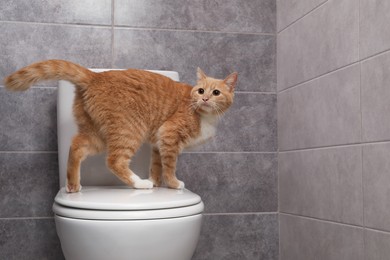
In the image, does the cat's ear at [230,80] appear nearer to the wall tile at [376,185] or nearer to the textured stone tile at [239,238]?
the wall tile at [376,185]

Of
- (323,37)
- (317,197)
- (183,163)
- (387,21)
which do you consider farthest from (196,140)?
(387,21)

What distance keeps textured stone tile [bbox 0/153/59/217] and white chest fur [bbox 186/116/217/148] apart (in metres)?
0.69

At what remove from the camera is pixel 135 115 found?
156cm

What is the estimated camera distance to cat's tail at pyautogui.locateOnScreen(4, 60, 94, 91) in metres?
1.38

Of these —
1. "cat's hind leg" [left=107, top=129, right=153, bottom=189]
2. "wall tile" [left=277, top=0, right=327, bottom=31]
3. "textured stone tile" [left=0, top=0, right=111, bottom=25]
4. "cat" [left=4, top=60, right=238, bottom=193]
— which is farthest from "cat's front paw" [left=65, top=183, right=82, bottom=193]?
"wall tile" [left=277, top=0, right=327, bottom=31]

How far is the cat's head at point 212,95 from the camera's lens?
1590 mm

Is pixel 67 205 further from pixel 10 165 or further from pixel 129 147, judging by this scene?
pixel 10 165

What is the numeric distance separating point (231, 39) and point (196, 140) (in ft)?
2.25

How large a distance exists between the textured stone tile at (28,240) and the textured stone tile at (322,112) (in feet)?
3.71

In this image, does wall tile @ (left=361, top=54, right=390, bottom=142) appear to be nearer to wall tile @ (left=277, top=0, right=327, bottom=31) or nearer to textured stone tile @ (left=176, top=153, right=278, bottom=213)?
wall tile @ (left=277, top=0, right=327, bottom=31)

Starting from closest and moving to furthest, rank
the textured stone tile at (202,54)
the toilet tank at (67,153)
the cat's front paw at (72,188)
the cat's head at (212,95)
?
1. the cat's front paw at (72,188)
2. the cat's head at (212,95)
3. the toilet tank at (67,153)
4. the textured stone tile at (202,54)

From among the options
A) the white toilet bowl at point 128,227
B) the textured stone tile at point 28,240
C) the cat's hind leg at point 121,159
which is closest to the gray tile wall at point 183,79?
the textured stone tile at point 28,240

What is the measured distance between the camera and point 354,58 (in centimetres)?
150

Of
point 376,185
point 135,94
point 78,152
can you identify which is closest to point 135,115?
point 135,94
